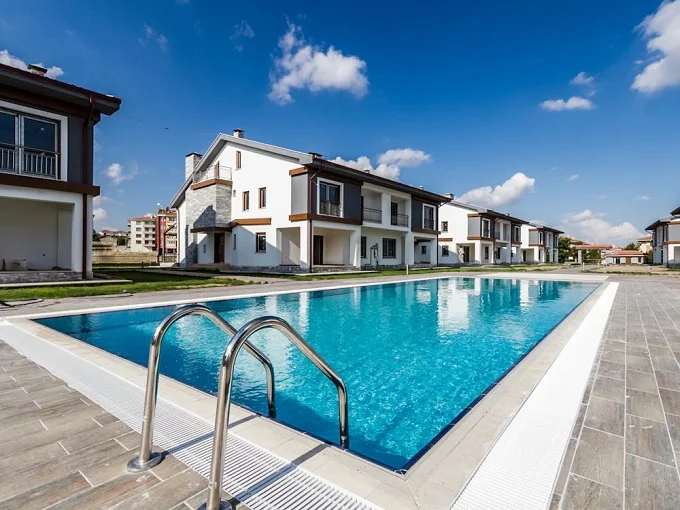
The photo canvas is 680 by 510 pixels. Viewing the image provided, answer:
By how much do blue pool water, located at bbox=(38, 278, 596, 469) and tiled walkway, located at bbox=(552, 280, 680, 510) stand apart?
0.90m

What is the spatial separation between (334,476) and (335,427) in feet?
5.98

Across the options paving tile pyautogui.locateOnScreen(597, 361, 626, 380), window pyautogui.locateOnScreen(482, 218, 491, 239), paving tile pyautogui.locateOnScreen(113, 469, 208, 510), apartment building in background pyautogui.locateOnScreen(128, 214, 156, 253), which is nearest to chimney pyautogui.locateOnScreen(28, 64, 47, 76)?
paving tile pyautogui.locateOnScreen(113, 469, 208, 510)

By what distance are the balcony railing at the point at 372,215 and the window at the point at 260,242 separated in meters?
7.35

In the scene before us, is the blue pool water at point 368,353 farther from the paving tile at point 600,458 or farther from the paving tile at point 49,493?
the paving tile at point 49,493

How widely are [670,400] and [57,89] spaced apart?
57.1 feet

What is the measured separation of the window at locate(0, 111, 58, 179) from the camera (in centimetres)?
1241

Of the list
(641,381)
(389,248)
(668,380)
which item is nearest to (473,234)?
(389,248)

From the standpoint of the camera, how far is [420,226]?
96.8 ft

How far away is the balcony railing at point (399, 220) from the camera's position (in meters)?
27.2

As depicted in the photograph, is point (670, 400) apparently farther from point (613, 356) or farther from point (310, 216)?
point (310, 216)

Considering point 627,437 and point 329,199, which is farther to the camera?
point 329,199

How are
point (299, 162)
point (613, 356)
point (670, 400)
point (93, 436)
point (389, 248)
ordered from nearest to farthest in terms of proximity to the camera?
point (93, 436) → point (670, 400) → point (613, 356) → point (299, 162) → point (389, 248)

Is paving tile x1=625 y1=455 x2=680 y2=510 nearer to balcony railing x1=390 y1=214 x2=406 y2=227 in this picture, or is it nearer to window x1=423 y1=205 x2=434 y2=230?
balcony railing x1=390 y1=214 x2=406 y2=227

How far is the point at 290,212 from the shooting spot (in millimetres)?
20562
